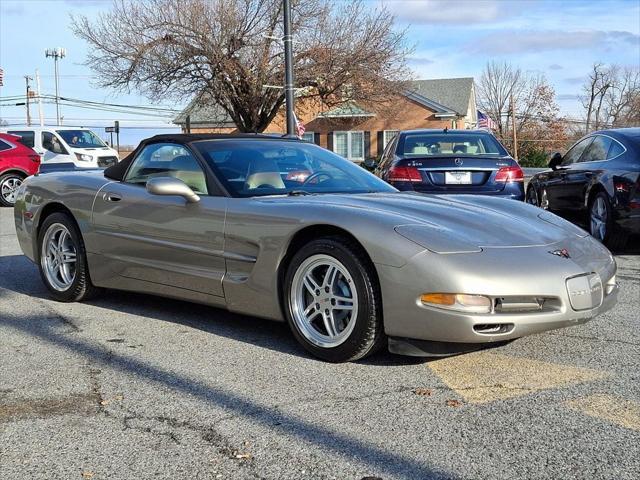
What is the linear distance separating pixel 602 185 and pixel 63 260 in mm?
5778

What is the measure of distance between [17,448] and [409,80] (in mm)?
30984

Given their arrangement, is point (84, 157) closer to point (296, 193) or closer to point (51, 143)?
point (51, 143)

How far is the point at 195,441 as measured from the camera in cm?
297

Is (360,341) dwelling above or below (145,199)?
below

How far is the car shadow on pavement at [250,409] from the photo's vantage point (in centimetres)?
273

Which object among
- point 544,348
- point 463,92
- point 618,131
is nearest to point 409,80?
point 463,92

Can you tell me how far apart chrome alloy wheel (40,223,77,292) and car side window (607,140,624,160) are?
19.2ft

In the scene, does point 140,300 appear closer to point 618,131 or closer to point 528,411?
point 528,411

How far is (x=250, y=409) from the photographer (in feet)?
10.9

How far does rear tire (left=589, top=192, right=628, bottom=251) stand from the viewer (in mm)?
8000

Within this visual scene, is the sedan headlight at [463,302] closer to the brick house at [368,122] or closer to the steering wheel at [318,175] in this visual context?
the steering wheel at [318,175]

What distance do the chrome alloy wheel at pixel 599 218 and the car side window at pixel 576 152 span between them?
1.07m

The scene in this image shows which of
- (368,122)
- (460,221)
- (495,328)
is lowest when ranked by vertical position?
(495,328)

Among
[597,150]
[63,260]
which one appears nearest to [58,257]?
[63,260]
